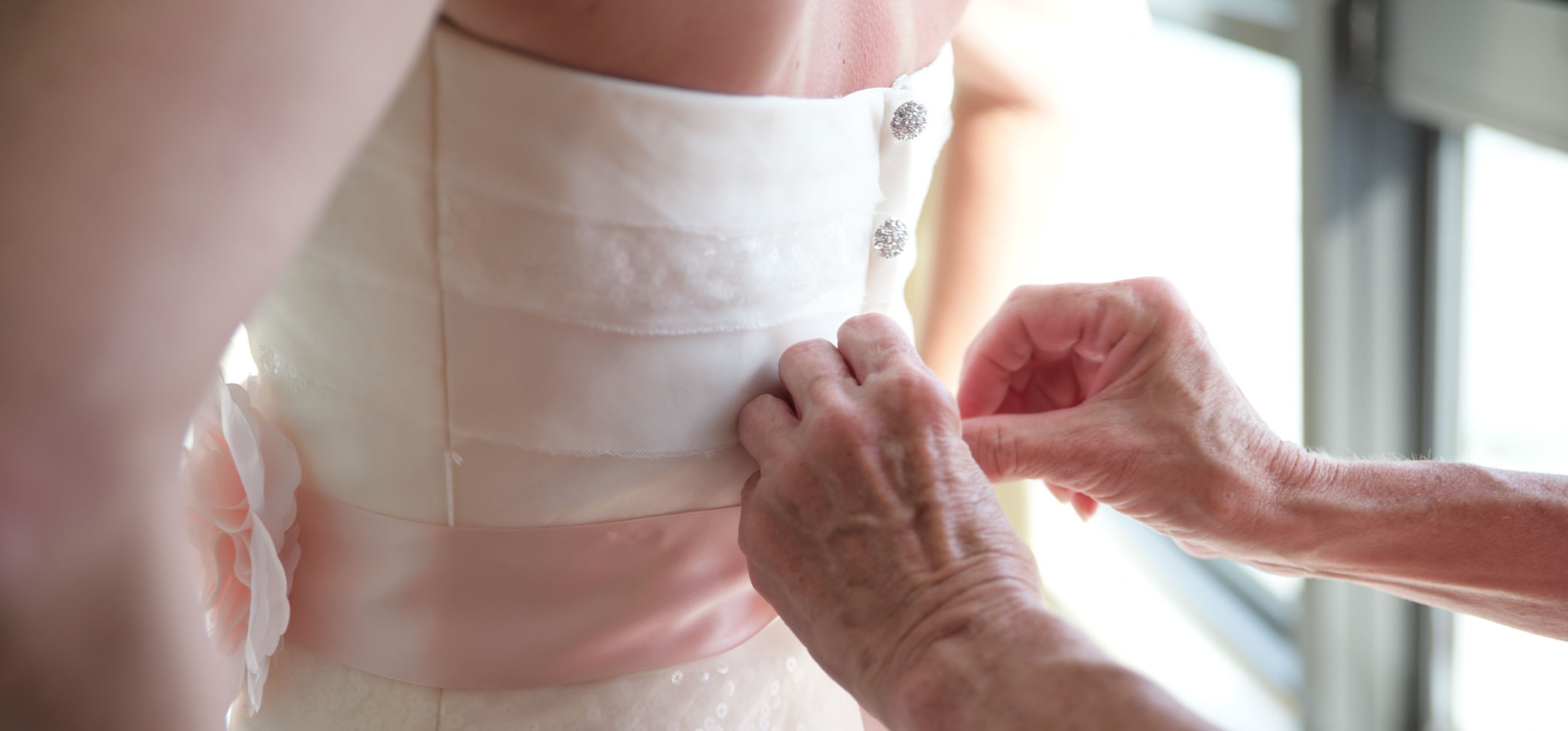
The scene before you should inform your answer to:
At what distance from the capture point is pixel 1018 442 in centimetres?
74

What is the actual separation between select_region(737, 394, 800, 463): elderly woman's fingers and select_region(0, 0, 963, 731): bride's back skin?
0.28 m

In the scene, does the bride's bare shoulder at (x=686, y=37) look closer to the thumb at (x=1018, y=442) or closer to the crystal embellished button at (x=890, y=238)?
the crystal embellished button at (x=890, y=238)

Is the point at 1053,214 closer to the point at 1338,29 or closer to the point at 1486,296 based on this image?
the point at 1338,29

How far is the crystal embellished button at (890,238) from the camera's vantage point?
0.72 meters

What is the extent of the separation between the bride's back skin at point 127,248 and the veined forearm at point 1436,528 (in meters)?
0.70

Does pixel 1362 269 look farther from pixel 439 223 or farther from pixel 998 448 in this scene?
pixel 439 223

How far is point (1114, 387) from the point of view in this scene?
77cm

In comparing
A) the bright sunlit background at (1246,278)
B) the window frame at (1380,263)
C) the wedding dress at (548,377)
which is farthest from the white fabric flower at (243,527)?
the window frame at (1380,263)

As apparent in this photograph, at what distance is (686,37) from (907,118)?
0.61 ft

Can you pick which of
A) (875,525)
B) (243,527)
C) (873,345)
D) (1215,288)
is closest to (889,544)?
(875,525)

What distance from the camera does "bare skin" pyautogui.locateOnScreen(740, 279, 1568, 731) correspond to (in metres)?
0.56

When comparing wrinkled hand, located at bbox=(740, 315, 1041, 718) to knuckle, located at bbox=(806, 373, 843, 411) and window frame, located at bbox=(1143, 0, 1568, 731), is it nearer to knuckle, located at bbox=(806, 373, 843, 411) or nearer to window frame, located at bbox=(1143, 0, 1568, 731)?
knuckle, located at bbox=(806, 373, 843, 411)

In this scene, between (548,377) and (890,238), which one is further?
(890,238)

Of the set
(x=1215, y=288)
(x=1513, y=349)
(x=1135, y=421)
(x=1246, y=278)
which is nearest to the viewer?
(x=1135, y=421)
